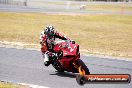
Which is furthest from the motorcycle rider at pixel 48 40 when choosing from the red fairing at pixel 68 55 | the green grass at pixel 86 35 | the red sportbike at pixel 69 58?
the green grass at pixel 86 35

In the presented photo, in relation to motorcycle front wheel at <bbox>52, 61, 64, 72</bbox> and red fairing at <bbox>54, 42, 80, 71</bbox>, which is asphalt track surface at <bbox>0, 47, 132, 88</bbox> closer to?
motorcycle front wheel at <bbox>52, 61, 64, 72</bbox>

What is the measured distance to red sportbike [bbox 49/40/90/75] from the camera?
12.3 meters

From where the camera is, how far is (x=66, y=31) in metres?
31.4

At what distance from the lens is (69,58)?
12.4 m

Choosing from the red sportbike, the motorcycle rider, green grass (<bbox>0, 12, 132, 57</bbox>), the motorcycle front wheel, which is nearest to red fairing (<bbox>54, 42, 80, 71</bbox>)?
the red sportbike

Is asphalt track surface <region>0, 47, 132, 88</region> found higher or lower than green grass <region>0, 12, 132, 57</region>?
higher

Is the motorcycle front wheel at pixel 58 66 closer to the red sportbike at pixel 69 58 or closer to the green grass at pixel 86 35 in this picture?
the red sportbike at pixel 69 58

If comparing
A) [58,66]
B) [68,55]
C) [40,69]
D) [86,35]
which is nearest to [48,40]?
[58,66]

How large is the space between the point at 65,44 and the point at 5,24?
2218cm

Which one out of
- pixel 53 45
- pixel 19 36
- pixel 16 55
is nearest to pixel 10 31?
pixel 19 36

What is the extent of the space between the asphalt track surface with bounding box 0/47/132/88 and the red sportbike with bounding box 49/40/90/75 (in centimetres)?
41

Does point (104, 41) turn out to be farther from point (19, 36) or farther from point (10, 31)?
point (10, 31)

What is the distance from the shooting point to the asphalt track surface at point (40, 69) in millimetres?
12188

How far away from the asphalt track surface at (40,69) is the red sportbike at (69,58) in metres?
0.41
